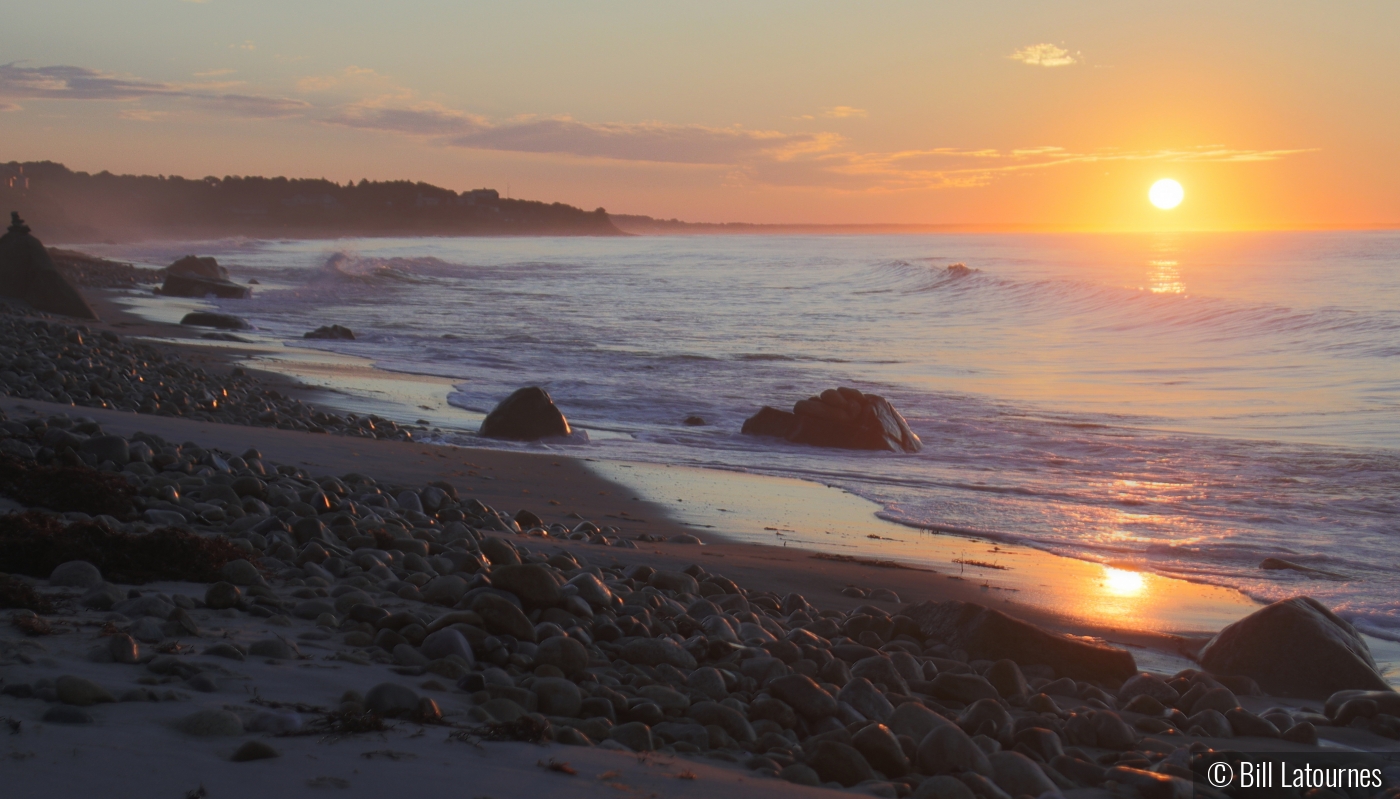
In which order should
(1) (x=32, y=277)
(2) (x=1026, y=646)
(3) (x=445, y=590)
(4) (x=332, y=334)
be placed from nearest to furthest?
(3) (x=445, y=590), (2) (x=1026, y=646), (1) (x=32, y=277), (4) (x=332, y=334)

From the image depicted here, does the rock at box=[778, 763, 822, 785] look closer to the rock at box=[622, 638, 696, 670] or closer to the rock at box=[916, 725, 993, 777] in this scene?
A: the rock at box=[916, 725, 993, 777]

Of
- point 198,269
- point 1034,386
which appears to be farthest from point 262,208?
point 1034,386

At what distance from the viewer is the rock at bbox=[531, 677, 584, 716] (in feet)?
8.70

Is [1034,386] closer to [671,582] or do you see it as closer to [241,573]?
[671,582]

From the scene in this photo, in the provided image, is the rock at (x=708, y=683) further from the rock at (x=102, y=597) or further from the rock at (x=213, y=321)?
the rock at (x=213, y=321)

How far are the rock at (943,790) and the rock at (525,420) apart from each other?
8021 mm

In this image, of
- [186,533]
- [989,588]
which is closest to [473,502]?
[186,533]

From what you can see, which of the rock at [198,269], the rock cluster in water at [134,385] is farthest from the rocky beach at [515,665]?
the rock at [198,269]

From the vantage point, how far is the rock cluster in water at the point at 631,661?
2543mm

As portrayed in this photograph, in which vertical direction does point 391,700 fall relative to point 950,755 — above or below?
above

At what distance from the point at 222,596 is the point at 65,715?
3.53 ft

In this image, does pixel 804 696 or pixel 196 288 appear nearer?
pixel 804 696

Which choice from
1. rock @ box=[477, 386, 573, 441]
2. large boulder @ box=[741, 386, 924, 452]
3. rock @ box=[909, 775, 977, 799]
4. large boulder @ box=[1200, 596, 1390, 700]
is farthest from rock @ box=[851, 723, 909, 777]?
large boulder @ box=[741, 386, 924, 452]

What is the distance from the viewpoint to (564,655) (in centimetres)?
298
